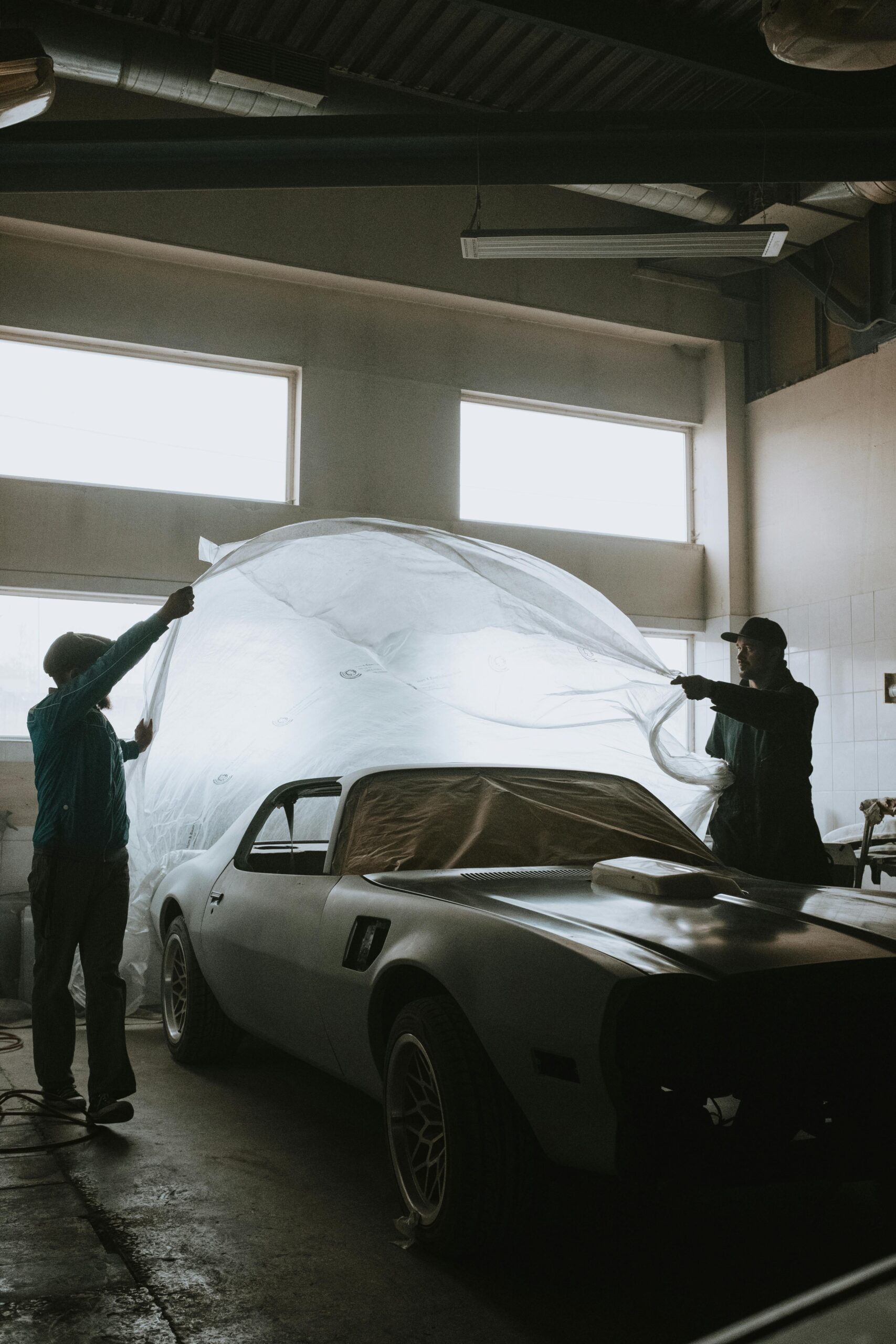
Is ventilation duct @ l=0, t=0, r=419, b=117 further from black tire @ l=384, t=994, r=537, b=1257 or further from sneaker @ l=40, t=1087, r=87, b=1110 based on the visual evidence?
black tire @ l=384, t=994, r=537, b=1257

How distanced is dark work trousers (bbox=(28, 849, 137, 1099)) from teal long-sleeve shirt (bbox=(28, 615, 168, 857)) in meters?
0.08

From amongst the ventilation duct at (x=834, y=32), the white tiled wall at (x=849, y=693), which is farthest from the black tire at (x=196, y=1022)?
the white tiled wall at (x=849, y=693)

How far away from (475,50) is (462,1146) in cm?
774

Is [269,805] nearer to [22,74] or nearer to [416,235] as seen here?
[22,74]

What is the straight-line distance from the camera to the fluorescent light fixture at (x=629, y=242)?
20.7ft

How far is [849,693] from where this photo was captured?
9.15 metres

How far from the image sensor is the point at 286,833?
5.00 m

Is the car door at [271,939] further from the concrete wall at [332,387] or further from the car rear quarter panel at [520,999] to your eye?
the concrete wall at [332,387]

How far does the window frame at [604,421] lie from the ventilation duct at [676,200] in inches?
72.2

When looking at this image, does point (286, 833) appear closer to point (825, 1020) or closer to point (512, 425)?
point (825, 1020)

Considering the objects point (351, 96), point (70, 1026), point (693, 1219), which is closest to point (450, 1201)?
point (693, 1219)

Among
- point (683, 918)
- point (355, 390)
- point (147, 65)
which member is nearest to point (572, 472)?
point (355, 390)

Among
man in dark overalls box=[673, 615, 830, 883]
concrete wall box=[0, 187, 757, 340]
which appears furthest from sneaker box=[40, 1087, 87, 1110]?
concrete wall box=[0, 187, 757, 340]

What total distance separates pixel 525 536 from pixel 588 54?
147 inches
